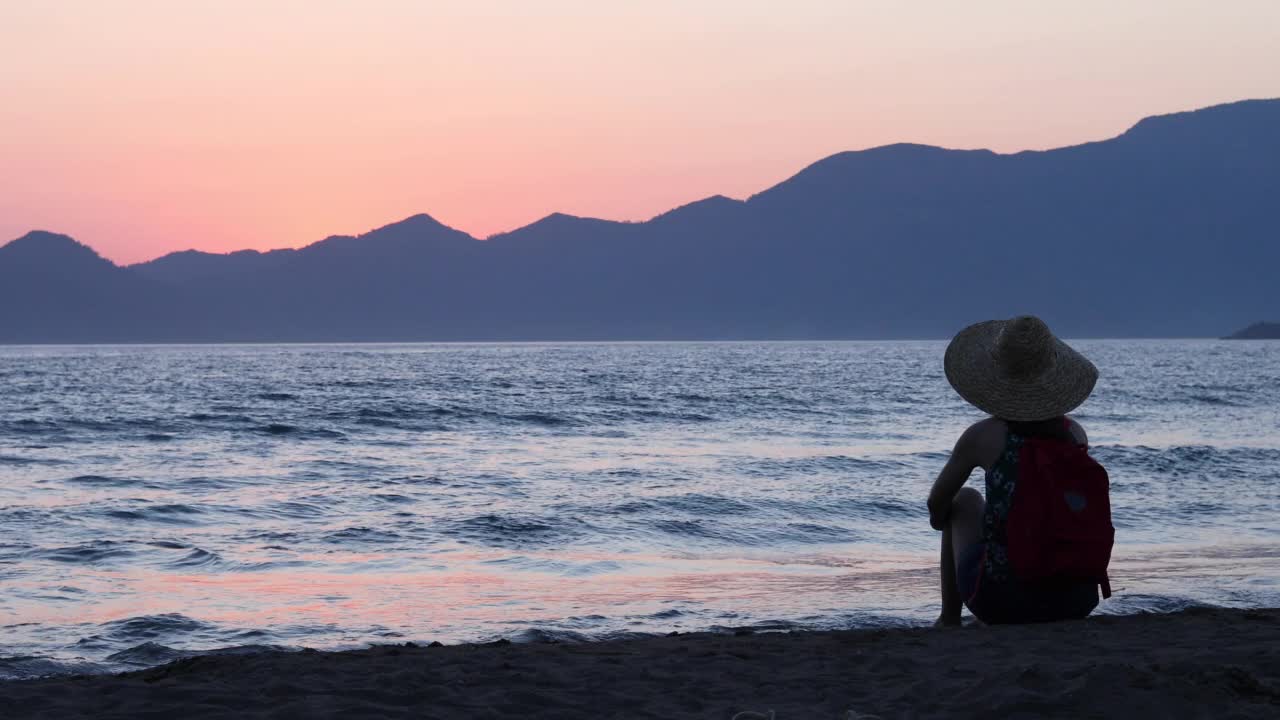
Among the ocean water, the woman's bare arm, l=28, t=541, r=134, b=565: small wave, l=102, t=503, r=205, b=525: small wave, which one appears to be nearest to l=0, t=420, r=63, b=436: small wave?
the ocean water

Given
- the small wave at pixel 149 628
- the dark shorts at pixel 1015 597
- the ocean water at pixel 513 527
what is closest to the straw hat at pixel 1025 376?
the dark shorts at pixel 1015 597

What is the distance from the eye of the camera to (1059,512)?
5.09 metres

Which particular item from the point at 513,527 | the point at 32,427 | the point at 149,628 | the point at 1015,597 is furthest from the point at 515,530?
the point at 32,427

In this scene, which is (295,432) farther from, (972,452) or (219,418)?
(972,452)

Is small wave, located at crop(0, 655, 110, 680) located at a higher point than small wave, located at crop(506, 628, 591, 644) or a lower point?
higher

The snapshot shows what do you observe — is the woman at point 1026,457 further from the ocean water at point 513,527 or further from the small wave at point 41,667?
the small wave at point 41,667

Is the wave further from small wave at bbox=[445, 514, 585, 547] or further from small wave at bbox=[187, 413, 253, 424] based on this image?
small wave at bbox=[187, 413, 253, 424]

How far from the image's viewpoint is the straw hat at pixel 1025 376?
5.13m

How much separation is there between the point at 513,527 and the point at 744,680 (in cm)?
765

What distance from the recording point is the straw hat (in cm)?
513

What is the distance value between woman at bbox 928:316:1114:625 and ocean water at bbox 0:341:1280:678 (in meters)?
3.10

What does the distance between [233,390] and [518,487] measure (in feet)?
111

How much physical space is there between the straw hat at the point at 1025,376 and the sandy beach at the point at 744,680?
1.09 metres

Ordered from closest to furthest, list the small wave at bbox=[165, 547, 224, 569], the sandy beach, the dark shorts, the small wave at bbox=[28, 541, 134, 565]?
1. the sandy beach
2. the dark shorts
3. the small wave at bbox=[165, 547, 224, 569]
4. the small wave at bbox=[28, 541, 134, 565]
